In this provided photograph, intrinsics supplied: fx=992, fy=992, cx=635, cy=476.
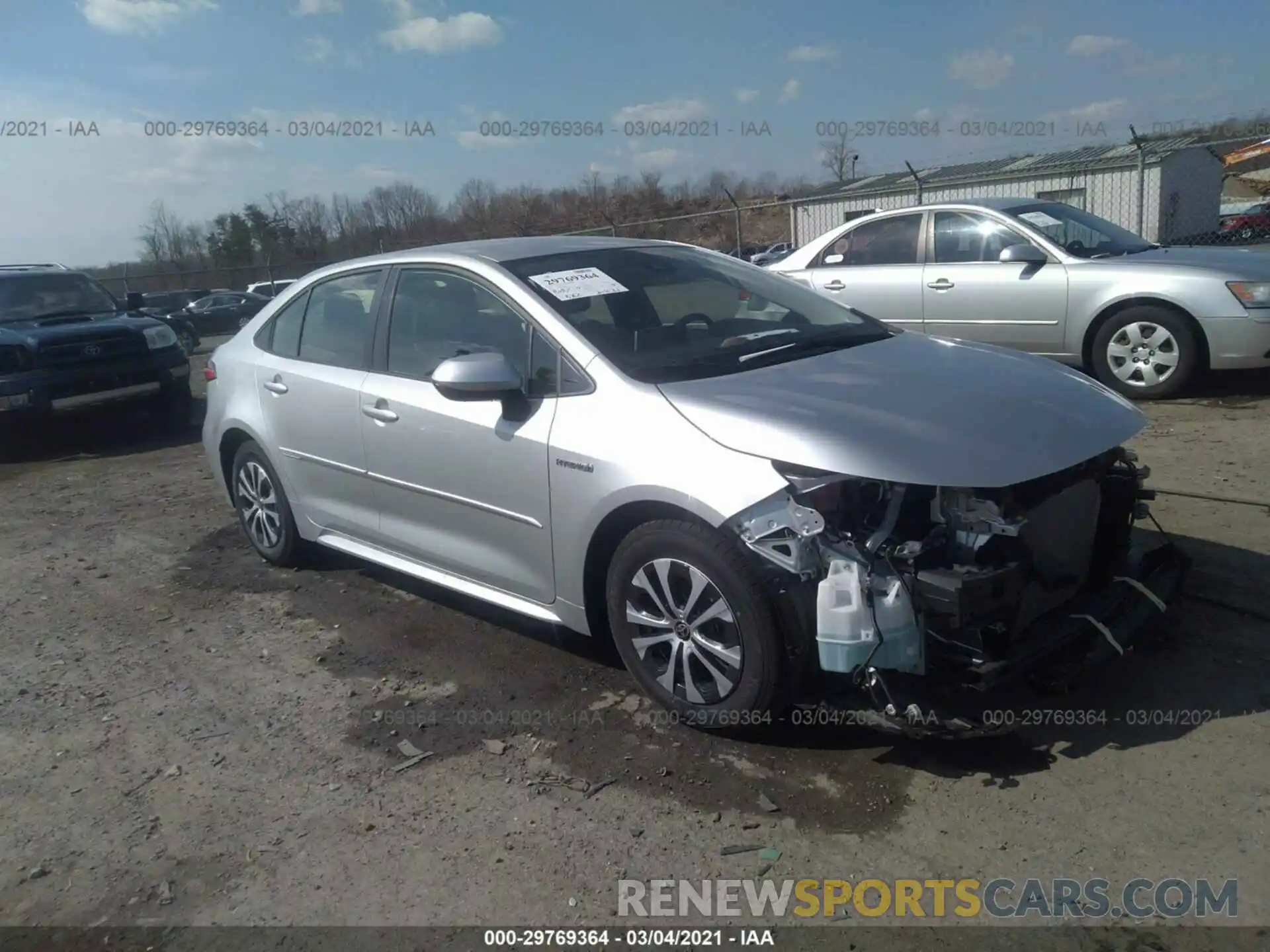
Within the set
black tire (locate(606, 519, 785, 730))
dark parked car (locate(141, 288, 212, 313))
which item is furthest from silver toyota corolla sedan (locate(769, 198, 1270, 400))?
dark parked car (locate(141, 288, 212, 313))

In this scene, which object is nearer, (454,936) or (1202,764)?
(454,936)

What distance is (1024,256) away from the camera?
7535mm

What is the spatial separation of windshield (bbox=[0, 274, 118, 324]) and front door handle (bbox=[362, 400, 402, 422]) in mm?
7338

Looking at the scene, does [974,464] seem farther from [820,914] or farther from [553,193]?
[553,193]

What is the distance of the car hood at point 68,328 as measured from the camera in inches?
360

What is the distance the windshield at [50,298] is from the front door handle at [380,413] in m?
7.34

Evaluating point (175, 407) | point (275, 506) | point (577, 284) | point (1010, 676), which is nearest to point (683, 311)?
point (577, 284)

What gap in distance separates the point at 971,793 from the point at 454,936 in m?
1.51

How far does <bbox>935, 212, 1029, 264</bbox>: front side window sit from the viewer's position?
307 inches

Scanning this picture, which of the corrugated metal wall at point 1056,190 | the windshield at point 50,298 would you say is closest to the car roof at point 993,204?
the windshield at point 50,298

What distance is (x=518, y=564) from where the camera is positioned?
3734mm

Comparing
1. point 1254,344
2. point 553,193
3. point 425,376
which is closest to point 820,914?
point 425,376

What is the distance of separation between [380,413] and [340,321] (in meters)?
0.72

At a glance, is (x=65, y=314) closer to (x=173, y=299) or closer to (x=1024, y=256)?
(x=1024, y=256)
